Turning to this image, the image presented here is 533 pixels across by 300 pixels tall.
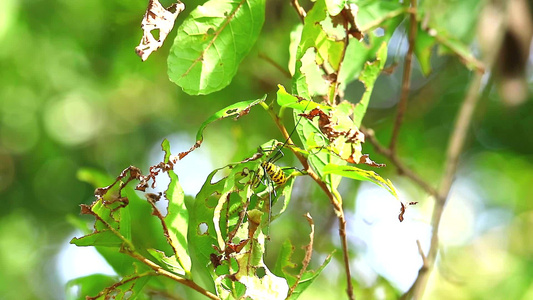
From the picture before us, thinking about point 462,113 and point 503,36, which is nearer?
Result: point 503,36

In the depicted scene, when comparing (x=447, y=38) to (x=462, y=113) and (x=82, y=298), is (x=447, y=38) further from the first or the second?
(x=82, y=298)

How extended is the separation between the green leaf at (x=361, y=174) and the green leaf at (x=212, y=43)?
0.57ft

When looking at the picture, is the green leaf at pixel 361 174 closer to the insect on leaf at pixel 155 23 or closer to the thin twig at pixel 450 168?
the insect on leaf at pixel 155 23

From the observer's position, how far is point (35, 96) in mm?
2518

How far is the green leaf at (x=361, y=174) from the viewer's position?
24.3 inches

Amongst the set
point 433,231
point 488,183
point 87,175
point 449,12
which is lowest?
point 488,183

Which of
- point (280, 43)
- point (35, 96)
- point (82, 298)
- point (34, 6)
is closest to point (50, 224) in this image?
point (35, 96)

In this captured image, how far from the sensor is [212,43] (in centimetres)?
72

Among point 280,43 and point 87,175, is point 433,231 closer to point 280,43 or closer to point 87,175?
point 87,175

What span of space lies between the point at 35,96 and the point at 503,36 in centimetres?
200

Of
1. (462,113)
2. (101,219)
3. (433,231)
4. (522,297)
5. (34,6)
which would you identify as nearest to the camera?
(101,219)

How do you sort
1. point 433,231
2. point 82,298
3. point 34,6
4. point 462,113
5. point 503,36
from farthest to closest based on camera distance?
point 34,6
point 462,113
point 503,36
point 433,231
point 82,298

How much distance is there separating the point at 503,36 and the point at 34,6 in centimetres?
178

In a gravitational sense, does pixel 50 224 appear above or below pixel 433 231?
below
